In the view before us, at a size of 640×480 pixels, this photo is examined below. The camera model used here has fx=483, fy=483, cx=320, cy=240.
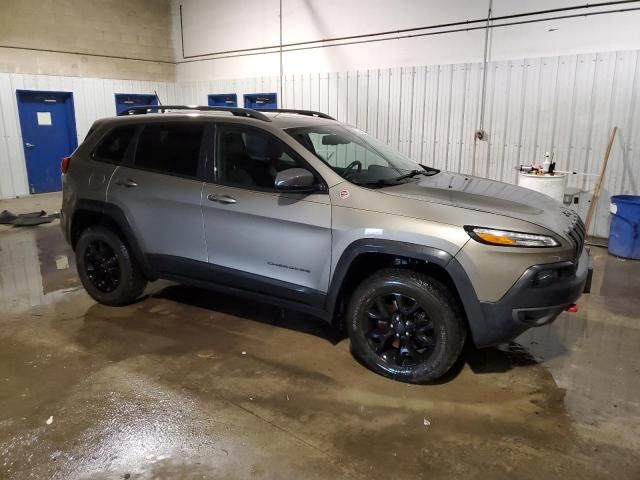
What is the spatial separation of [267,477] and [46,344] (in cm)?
236

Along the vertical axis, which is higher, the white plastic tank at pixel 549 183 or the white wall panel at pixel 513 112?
the white wall panel at pixel 513 112

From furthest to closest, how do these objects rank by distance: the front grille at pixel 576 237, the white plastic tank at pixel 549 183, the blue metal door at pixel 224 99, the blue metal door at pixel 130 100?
1. the blue metal door at pixel 130 100
2. the blue metal door at pixel 224 99
3. the white plastic tank at pixel 549 183
4. the front grille at pixel 576 237

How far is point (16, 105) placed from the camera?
9.77 m

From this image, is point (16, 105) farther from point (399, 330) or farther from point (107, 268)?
point (399, 330)

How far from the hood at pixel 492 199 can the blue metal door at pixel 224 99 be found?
849cm

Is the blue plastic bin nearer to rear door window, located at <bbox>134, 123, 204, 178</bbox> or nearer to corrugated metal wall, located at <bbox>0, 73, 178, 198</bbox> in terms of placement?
rear door window, located at <bbox>134, 123, 204, 178</bbox>

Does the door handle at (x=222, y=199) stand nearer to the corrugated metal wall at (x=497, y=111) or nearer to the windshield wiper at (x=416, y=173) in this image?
the windshield wiper at (x=416, y=173)

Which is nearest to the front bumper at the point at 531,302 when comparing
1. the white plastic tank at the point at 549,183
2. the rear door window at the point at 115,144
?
the rear door window at the point at 115,144

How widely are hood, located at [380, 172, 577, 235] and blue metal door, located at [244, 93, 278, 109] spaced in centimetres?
734

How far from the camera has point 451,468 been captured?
236 centimetres

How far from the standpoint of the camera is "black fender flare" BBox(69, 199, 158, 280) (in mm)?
4031

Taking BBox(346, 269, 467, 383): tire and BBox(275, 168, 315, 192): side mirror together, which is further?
BBox(275, 168, 315, 192): side mirror

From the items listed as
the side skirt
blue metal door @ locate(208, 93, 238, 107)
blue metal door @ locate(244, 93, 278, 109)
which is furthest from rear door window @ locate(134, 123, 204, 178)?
blue metal door @ locate(208, 93, 238, 107)

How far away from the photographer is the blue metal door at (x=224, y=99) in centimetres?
1117
